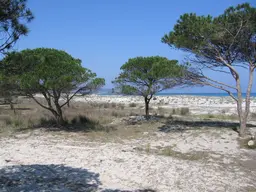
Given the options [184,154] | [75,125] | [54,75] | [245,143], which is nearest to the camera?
[184,154]

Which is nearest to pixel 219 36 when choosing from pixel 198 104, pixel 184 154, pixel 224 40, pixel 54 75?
pixel 224 40

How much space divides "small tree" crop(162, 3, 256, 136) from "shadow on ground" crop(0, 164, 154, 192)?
746 centimetres

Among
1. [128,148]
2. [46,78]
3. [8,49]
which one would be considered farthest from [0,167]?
[46,78]

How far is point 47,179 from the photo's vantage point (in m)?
5.77

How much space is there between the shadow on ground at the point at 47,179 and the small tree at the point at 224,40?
746 cm

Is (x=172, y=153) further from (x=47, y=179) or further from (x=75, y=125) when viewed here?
(x=75, y=125)

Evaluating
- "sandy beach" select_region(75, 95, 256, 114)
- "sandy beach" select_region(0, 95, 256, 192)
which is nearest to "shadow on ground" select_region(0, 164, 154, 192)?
"sandy beach" select_region(0, 95, 256, 192)

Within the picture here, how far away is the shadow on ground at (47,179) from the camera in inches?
205

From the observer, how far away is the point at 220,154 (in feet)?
28.8

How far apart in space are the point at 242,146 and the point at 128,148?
4269 mm

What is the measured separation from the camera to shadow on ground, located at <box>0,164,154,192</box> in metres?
5.21

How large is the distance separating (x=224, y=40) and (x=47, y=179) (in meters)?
9.34

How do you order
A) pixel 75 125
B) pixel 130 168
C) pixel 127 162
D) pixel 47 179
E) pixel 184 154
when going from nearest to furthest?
pixel 47 179 < pixel 130 168 < pixel 127 162 < pixel 184 154 < pixel 75 125

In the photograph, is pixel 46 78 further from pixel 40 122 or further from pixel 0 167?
pixel 0 167
